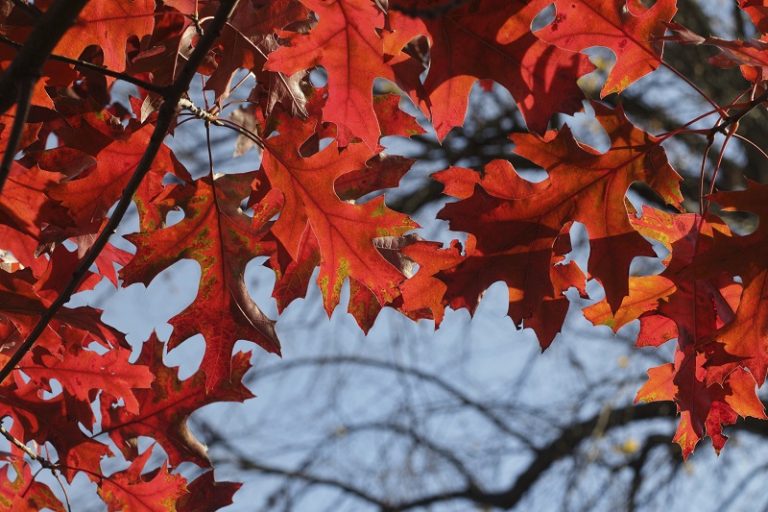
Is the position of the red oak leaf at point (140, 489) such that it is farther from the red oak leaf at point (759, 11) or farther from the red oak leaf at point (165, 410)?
the red oak leaf at point (759, 11)

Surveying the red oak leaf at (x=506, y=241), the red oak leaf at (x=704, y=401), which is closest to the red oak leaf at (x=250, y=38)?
the red oak leaf at (x=506, y=241)

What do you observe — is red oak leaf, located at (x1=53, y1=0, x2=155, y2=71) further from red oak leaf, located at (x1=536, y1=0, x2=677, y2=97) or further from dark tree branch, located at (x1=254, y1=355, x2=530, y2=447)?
dark tree branch, located at (x1=254, y1=355, x2=530, y2=447)

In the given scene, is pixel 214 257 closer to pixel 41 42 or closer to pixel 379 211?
pixel 379 211

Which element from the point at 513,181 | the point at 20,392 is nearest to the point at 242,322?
the point at 20,392

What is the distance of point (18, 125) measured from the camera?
0.75 meters

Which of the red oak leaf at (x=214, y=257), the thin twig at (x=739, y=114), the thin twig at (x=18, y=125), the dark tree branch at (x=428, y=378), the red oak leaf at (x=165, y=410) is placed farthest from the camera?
the dark tree branch at (x=428, y=378)

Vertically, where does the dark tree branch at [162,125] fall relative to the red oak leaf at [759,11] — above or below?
above

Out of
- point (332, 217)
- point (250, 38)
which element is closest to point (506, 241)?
point (332, 217)

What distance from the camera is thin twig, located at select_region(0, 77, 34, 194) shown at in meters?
0.75

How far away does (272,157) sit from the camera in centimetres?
136

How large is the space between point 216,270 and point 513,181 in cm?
49

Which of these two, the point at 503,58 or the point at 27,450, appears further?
the point at 27,450

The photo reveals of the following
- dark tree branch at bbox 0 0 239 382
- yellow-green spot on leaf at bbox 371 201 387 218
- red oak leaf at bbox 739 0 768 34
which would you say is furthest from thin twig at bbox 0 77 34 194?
red oak leaf at bbox 739 0 768 34

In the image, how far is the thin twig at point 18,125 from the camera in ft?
2.47
